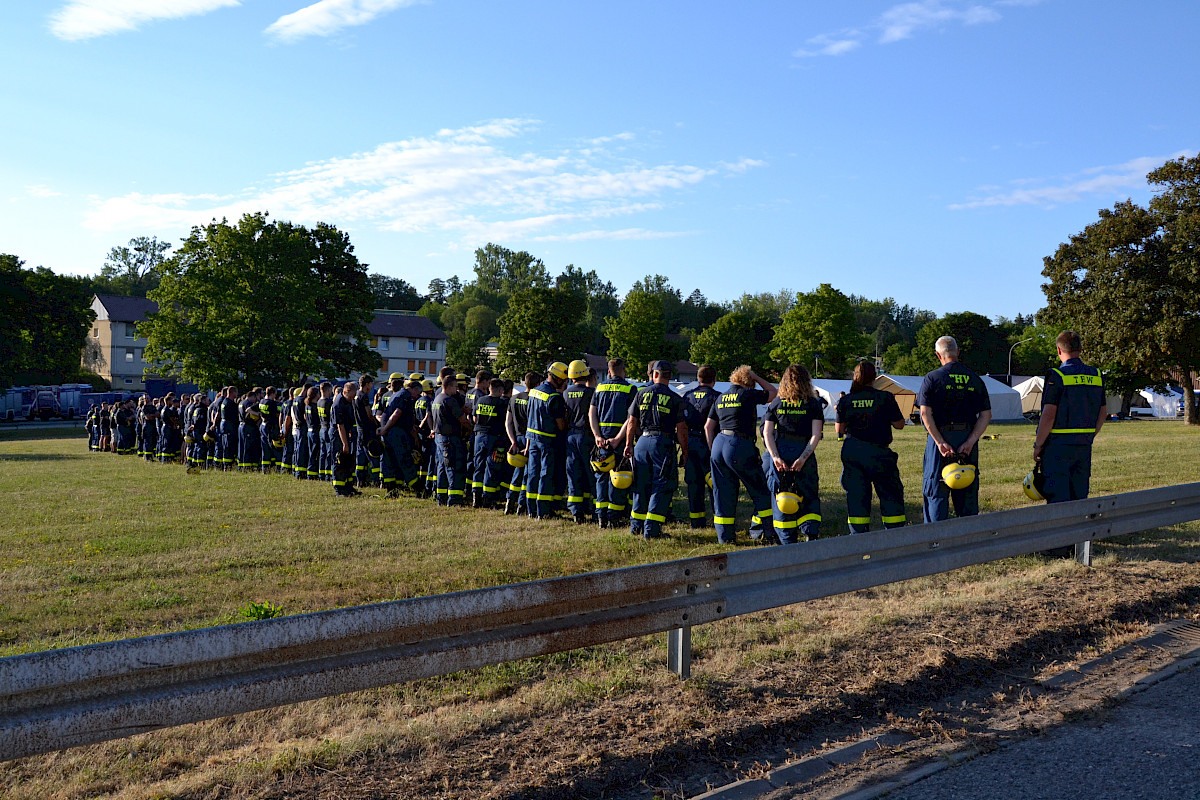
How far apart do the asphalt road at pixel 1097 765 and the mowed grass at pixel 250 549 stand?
14.5ft

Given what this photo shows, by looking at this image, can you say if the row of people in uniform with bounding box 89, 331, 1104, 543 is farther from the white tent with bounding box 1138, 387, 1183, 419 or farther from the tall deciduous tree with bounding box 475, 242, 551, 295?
the tall deciduous tree with bounding box 475, 242, 551, 295

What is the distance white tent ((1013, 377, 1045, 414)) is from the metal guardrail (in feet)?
184

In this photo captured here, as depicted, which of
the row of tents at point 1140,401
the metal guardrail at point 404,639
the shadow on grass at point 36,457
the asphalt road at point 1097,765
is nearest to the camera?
the metal guardrail at point 404,639

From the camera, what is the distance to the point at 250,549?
9336mm

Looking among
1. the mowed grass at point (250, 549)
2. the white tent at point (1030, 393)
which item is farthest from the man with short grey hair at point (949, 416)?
the white tent at point (1030, 393)

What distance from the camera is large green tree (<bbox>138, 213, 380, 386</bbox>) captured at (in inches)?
1629

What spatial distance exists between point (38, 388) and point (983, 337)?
3648 inches

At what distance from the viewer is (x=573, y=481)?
11.3 metres

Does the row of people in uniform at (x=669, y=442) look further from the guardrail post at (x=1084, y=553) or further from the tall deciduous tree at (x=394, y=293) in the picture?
the tall deciduous tree at (x=394, y=293)

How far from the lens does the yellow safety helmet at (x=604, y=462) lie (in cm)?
1040

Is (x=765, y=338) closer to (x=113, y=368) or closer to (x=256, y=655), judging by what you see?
(x=113, y=368)

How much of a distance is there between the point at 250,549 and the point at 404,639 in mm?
6240

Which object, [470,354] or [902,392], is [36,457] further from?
[470,354]

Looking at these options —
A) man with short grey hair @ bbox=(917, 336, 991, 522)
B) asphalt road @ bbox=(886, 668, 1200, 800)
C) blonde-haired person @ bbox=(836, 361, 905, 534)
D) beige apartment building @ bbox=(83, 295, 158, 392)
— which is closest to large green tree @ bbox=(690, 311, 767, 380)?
beige apartment building @ bbox=(83, 295, 158, 392)
